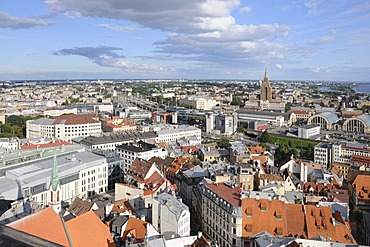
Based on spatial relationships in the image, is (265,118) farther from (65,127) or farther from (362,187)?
(362,187)

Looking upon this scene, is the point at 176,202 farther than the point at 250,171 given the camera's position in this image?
No

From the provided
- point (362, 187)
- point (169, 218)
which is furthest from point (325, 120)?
point (169, 218)

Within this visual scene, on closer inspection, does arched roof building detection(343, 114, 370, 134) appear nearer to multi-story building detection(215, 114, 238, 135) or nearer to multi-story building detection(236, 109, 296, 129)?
multi-story building detection(236, 109, 296, 129)

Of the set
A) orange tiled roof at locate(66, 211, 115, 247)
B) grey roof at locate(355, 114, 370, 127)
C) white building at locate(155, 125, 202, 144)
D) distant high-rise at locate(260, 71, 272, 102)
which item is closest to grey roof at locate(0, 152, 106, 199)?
orange tiled roof at locate(66, 211, 115, 247)

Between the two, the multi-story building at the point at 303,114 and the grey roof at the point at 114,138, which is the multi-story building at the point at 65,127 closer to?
the grey roof at the point at 114,138

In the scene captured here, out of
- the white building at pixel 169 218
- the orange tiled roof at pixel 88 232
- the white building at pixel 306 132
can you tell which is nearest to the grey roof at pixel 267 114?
the white building at pixel 306 132

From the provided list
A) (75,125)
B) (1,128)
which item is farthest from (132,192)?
(1,128)

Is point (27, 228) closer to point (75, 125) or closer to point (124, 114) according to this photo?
point (75, 125)
